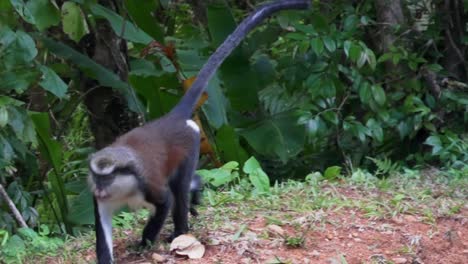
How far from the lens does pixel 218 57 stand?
5.68 meters

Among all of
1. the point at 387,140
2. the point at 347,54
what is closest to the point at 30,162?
the point at 347,54

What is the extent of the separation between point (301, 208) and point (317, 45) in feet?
7.93

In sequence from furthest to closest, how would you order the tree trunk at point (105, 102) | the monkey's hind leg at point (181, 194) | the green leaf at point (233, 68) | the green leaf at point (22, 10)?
the tree trunk at point (105, 102) → the green leaf at point (233, 68) → the green leaf at point (22, 10) → the monkey's hind leg at point (181, 194)

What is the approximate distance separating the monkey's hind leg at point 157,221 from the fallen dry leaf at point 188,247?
116mm

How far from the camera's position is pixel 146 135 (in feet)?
16.0

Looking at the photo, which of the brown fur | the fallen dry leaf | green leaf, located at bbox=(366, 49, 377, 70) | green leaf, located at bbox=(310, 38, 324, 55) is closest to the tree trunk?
green leaf, located at bbox=(310, 38, 324, 55)

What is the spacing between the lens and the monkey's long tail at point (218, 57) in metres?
5.45

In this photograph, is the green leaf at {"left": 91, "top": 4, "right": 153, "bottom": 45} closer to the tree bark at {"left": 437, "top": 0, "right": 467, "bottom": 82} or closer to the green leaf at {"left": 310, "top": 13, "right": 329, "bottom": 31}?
the green leaf at {"left": 310, "top": 13, "right": 329, "bottom": 31}

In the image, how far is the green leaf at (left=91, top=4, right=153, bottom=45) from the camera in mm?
7273

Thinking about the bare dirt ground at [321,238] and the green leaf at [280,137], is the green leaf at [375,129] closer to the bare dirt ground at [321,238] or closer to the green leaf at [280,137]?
the green leaf at [280,137]

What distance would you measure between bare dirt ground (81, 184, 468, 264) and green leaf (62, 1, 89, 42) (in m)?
1.53

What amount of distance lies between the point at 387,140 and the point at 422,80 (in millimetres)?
690

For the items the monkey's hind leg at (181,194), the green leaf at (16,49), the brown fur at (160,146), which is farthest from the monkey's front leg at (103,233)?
the green leaf at (16,49)

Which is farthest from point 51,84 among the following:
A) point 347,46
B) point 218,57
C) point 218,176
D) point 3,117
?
point 347,46
